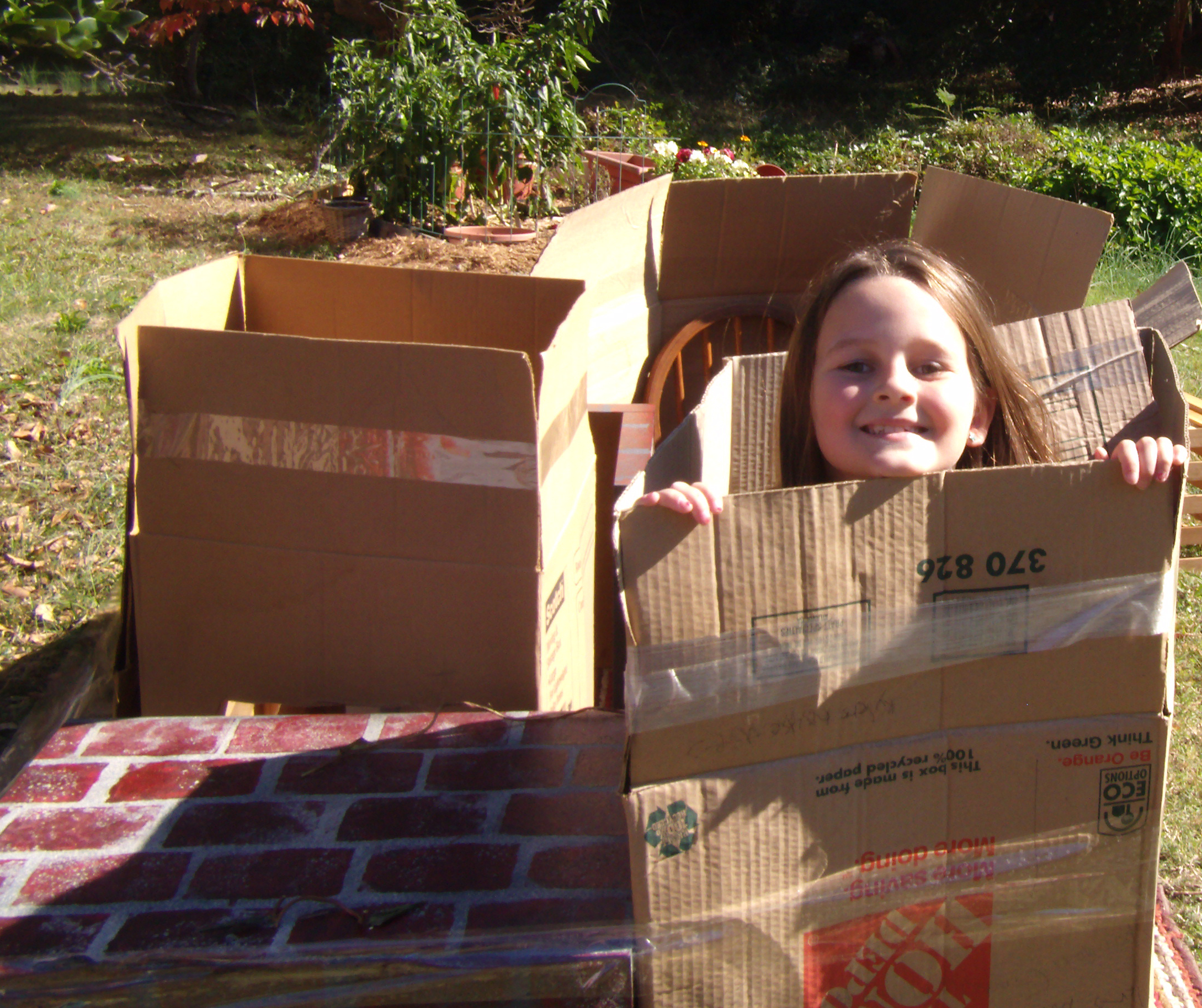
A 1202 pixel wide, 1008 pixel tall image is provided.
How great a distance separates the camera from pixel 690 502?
0.91 m

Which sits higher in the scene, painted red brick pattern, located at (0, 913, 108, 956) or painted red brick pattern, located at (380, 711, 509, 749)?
painted red brick pattern, located at (380, 711, 509, 749)

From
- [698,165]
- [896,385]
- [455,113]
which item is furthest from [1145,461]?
[455,113]

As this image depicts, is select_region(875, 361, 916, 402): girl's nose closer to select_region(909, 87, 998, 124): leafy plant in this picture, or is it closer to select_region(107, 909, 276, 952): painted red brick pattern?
select_region(107, 909, 276, 952): painted red brick pattern

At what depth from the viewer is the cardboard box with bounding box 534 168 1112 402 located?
95.2 inches

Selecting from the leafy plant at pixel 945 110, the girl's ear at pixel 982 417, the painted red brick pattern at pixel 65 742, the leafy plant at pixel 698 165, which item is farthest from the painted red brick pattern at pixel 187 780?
the leafy plant at pixel 945 110

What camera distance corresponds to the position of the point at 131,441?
1636mm

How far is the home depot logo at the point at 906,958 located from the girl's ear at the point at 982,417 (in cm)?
74

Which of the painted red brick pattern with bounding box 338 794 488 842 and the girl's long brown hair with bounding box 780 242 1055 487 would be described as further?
the girl's long brown hair with bounding box 780 242 1055 487

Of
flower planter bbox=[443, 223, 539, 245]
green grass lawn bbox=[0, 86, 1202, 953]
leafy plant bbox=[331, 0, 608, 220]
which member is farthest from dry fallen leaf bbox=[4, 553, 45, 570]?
leafy plant bbox=[331, 0, 608, 220]

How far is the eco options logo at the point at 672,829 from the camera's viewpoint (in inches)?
38.8

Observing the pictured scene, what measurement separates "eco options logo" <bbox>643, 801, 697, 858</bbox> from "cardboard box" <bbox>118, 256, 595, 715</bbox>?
0.68m

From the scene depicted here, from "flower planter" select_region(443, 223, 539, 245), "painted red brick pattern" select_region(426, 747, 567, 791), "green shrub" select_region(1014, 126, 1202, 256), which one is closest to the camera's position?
"painted red brick pattern" select_region(426, 747, 567, 791)

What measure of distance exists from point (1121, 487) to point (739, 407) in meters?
0.72

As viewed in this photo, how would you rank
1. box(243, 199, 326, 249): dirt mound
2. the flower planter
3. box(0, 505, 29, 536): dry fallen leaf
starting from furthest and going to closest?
box(243, 199, 326, 249): dirt mound < the flower planter < box(0, 505, 29, 536): dry fallen leaf
